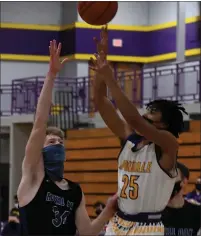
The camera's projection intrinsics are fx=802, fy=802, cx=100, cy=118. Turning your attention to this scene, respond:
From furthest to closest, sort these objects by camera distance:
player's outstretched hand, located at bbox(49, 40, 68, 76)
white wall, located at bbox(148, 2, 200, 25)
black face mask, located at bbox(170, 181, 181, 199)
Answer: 1. white wall, located at bbox(148, 2, 200, 25)
2. black face mask, located at bbox(170, 181, 181, 199)
3. player's outstretched hand, located at bbox(49, 40, 68, 76)

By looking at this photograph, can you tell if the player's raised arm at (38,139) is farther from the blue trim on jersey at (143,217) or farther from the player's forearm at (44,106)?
the blue trim on jersey at (143,217)

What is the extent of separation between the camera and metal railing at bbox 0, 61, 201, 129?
13.6 m

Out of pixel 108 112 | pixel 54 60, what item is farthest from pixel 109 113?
pixel 54 60

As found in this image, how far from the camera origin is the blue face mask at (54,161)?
367 cm

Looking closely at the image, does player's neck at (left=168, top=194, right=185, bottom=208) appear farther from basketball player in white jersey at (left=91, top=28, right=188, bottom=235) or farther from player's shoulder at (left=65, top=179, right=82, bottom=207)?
player's shoulder at (left=65, top=179, right=82, bottom=207)

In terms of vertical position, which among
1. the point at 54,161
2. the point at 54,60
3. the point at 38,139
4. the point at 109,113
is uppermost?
the point at 54,60

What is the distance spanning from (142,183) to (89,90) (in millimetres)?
11321

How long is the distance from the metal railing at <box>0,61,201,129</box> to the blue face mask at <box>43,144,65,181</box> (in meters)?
9.52

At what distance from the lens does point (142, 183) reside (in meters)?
4.36

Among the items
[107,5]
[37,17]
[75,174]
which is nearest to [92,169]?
[75,174]

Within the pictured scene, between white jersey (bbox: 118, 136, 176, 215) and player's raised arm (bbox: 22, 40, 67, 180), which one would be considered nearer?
player's raised arm (bbox: 22, 40, 67, 180)

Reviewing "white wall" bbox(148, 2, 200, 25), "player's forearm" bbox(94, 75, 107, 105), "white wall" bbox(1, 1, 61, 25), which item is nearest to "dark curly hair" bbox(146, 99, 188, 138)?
"player's forearm" bbox(94, 75, 107, 105)

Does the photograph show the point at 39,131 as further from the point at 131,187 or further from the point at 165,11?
the point at 165,11

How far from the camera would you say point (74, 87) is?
53.7 ft
